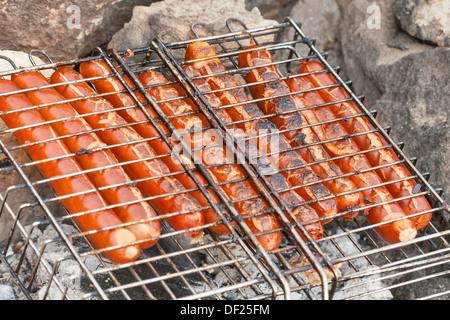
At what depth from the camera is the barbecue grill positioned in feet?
8.72

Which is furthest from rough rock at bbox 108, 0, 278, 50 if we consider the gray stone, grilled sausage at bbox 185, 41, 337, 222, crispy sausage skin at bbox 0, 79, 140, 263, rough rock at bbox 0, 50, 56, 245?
the gray stone

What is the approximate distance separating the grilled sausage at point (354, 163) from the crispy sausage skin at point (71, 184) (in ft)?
4.57

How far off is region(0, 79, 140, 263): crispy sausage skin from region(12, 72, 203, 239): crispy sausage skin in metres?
0.06

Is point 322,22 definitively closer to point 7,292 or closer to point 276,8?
point 276,8

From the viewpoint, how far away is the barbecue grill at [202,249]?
8.72 ft

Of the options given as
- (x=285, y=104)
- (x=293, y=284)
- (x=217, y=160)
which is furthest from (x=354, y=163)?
(x=293, y=284)

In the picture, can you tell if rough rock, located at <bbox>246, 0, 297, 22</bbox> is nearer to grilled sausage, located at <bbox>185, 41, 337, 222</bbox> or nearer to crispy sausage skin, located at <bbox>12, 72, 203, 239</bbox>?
grilled sausage, located at <bbox>185, 41, 337, 222</bbox>

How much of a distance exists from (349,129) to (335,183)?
0.48 m

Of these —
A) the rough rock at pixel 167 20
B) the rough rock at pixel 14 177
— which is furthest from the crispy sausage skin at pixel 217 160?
the rough rock at pixel 14 177

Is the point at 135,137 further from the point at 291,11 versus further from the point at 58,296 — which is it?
the point at 291,11

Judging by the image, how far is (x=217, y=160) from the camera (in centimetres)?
315

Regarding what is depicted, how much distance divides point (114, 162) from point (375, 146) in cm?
163

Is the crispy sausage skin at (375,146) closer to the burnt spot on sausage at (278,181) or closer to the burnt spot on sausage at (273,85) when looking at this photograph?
the burnt spot on sausage at (273,85)

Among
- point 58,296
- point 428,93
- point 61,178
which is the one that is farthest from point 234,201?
point 428,93
